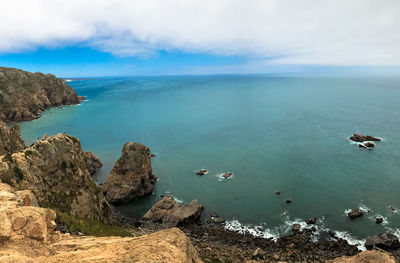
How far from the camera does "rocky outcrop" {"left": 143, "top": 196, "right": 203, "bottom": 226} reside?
52.4 meters

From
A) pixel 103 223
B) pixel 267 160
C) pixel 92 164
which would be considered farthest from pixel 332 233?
pixel 92 164

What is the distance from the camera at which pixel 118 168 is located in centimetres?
6322

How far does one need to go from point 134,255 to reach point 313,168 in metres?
71.9

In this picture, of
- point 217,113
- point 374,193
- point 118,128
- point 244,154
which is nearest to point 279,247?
point 374,193

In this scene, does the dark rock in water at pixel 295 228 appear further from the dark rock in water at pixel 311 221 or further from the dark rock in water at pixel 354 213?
the dark rock in water at pixel 354 213

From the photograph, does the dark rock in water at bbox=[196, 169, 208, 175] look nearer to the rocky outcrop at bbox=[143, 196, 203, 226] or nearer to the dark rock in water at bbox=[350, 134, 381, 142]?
the rocky outcrop at bbox=[143, 196, 203, 226]

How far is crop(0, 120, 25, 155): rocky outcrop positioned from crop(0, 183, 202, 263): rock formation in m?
43.7

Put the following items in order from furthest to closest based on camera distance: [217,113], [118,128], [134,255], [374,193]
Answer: [217,113] < [118,128] < [374,193] < [134,255]

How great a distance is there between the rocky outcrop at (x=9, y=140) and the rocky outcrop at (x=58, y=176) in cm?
2119

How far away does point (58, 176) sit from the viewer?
3869 centimetres

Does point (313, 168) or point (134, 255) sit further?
point (313, 168)

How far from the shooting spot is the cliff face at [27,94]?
13288cm

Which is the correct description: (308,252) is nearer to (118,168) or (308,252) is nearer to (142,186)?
(142,186)

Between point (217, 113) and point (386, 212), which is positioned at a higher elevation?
point (217, 113)
